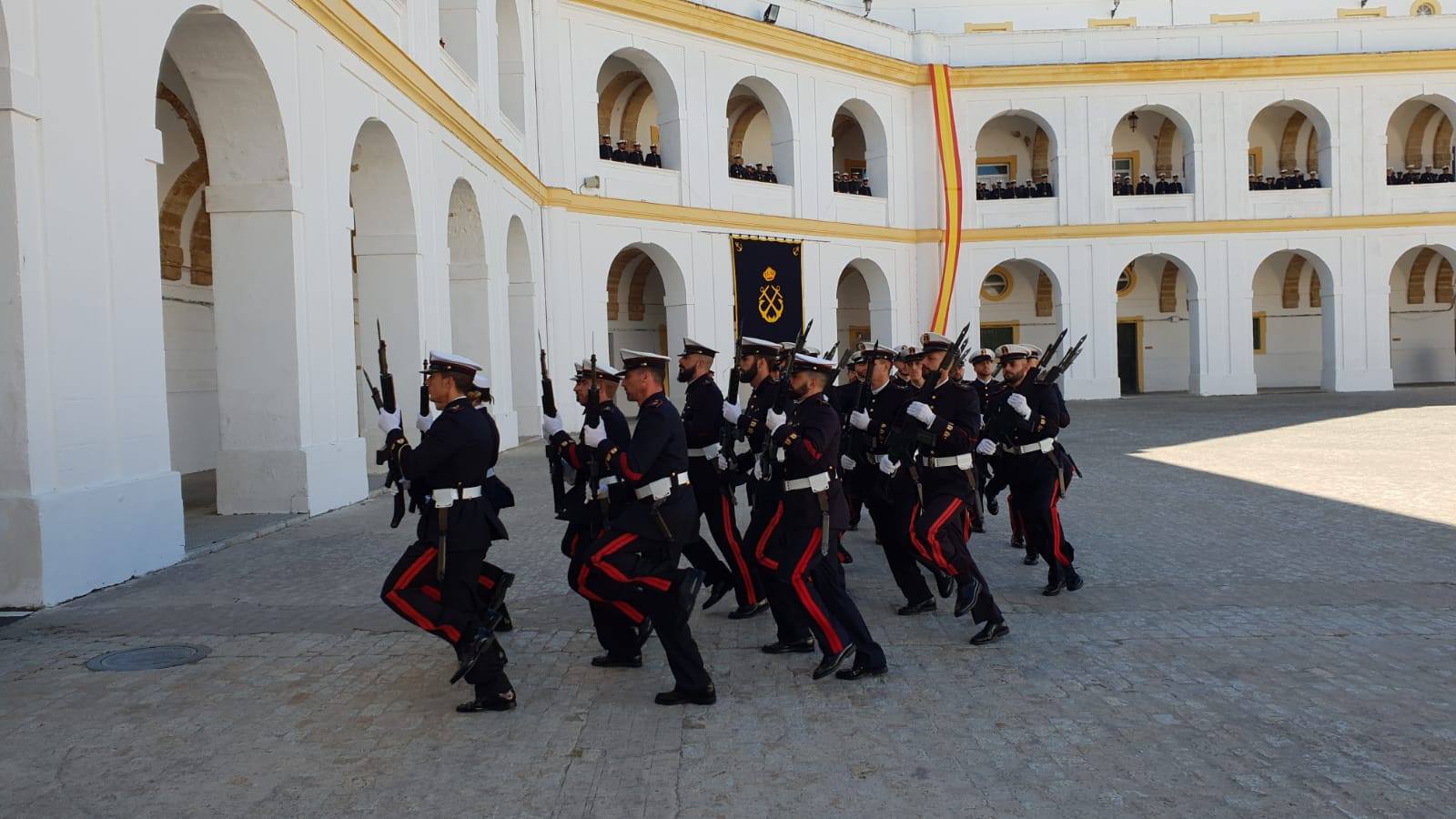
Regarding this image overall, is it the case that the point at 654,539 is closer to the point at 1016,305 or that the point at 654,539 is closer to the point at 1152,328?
the point at 1016,305

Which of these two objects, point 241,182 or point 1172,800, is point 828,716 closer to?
point 1172,800

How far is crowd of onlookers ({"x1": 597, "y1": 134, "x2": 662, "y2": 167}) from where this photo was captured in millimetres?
24453

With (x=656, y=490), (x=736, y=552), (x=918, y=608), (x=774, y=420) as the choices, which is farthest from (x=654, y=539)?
(x=918, y=608)

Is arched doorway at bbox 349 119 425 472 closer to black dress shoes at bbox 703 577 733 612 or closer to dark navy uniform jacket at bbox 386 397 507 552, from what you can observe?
black dress shoes at bbox 703 577 733 612

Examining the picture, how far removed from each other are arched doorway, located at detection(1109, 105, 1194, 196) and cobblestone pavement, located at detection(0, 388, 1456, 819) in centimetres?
2536

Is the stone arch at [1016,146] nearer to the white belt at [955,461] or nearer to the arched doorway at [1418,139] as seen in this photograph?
the arched doorway at [1418,139]

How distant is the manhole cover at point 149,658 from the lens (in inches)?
222

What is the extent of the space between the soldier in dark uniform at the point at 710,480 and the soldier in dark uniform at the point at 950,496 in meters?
1.16

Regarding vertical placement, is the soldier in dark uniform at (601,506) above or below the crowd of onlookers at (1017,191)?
below

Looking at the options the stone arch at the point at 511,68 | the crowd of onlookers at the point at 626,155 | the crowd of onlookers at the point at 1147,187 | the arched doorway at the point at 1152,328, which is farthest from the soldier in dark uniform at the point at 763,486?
the arched doorway at the point at 1152,328

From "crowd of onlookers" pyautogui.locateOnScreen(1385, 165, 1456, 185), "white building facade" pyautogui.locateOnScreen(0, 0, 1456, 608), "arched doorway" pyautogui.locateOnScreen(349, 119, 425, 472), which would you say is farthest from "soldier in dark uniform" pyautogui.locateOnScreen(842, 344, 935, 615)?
"crowd of onlookers" pyautogui.locateOnScreen(1385, 165, 1456, 185)

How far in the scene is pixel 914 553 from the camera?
650cm

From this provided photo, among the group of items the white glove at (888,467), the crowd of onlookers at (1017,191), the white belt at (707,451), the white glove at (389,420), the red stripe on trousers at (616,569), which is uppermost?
the crowd of onlookers at (1017,191)

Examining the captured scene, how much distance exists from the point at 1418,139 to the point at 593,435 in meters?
34.3
